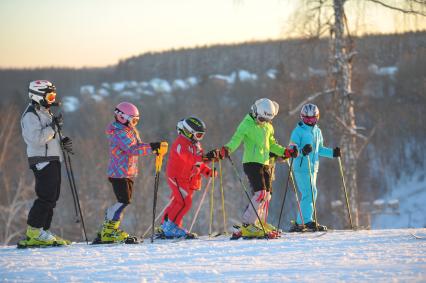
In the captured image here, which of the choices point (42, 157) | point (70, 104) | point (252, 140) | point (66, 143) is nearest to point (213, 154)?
point (252, 140)

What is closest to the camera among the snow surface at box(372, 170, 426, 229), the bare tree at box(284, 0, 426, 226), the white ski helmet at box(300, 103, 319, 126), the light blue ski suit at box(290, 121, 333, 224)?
the light blue ski suit at box(290, 121, 333, 224)

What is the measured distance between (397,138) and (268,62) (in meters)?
44.1

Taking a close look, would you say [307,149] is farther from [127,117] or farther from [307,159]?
[127,117]

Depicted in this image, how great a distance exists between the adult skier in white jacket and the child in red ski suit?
157cm

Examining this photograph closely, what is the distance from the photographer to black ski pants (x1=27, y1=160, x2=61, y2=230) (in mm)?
8250

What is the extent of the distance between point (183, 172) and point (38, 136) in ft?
6.94

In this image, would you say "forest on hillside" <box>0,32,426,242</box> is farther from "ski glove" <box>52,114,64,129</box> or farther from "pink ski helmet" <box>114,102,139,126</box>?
"ski glove" <box>52,114,64,129</box>

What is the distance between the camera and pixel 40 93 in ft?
27.6

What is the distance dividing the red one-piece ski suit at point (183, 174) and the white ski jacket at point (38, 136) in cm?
168

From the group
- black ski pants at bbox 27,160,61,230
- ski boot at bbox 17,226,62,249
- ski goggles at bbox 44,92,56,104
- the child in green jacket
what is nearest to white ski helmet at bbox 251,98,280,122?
the child in green jacket

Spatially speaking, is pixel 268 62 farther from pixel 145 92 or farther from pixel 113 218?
pixel 113 218

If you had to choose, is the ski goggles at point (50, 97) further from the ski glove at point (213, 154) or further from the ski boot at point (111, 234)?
the ski glove at point (213, 154)

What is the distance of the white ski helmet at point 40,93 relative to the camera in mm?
8398

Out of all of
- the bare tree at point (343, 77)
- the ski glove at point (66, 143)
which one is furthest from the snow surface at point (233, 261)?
the bare tree at point (343, 77)
